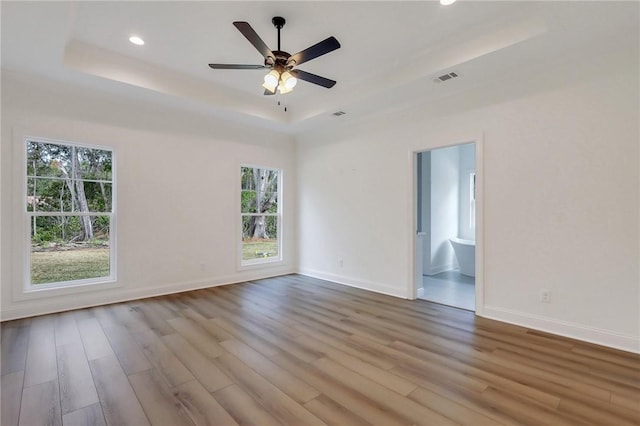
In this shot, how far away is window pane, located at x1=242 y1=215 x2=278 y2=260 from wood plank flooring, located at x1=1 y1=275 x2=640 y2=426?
2079 mm

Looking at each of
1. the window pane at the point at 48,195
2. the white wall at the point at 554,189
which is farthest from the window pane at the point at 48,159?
the white wall at the point at 554,189

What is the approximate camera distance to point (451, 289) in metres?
4.98

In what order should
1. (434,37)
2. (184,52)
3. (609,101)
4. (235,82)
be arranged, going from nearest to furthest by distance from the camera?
(609,101) → (434,37) → (184,52) → (235,82)

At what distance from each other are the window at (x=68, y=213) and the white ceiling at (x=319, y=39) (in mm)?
959

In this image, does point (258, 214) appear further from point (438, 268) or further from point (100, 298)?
point (438, 268)

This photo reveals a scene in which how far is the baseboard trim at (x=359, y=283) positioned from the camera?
4.60 meters

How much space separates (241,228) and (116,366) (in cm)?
325

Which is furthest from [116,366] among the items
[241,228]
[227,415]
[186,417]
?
[241,228]

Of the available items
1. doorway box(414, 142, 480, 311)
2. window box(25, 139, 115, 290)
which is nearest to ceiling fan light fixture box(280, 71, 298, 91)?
window box(25, 139, 115, 290)

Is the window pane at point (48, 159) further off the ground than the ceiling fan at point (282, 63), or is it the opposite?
the ceiling fan at point (282, 63)

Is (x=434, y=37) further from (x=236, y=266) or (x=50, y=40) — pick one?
(x=236, y=266)

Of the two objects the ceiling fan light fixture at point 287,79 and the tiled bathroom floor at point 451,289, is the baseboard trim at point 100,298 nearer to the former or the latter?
the tiled bathroom floor at point 451,289

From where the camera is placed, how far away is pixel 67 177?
4023mm

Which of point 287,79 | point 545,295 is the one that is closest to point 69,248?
point 287,79
